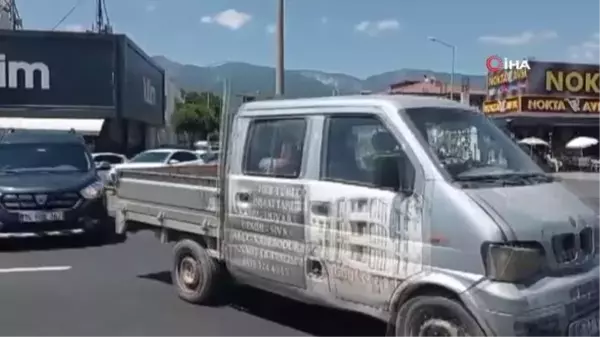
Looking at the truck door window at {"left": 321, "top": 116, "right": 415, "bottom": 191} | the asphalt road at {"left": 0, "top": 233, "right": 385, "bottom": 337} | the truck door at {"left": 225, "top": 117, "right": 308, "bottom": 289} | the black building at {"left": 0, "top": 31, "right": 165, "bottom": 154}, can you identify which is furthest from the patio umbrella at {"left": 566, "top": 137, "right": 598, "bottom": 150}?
the truck door window at {"left": 321, "top": 116, "right": 415, "bottom": 191}

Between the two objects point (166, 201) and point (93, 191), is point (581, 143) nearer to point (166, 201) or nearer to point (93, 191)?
point (93, 191)

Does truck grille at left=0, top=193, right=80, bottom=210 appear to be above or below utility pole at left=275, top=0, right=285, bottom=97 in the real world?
below

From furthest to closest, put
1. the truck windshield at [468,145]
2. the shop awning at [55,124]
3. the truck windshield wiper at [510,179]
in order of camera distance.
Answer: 1. the shop awning at [55,124]
2. the truck windshield at [468,145]
3. the truck windshield wiper at [510,179]

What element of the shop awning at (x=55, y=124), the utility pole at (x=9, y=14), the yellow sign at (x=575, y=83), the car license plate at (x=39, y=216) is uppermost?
the utility pole at (x=9, y=14)

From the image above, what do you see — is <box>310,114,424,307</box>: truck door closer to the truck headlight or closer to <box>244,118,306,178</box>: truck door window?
<box>244,118,306,178</box>: truck door window

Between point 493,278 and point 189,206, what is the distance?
3.47 metres

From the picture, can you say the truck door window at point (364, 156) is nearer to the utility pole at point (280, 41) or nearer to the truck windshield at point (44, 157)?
the truck windshield at point (44, 157)

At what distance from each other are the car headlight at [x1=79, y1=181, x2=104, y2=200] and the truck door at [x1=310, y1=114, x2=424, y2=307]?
6337mm

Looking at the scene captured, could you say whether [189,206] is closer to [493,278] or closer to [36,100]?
[493,278]

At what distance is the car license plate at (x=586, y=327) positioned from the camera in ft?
15.7

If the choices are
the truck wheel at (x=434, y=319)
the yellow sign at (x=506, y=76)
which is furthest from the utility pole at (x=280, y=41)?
the yellow sign at (x=506, y=76)

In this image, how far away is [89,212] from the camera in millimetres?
11266

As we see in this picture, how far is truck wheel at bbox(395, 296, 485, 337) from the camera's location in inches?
188

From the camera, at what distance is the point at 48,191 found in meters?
11.0
